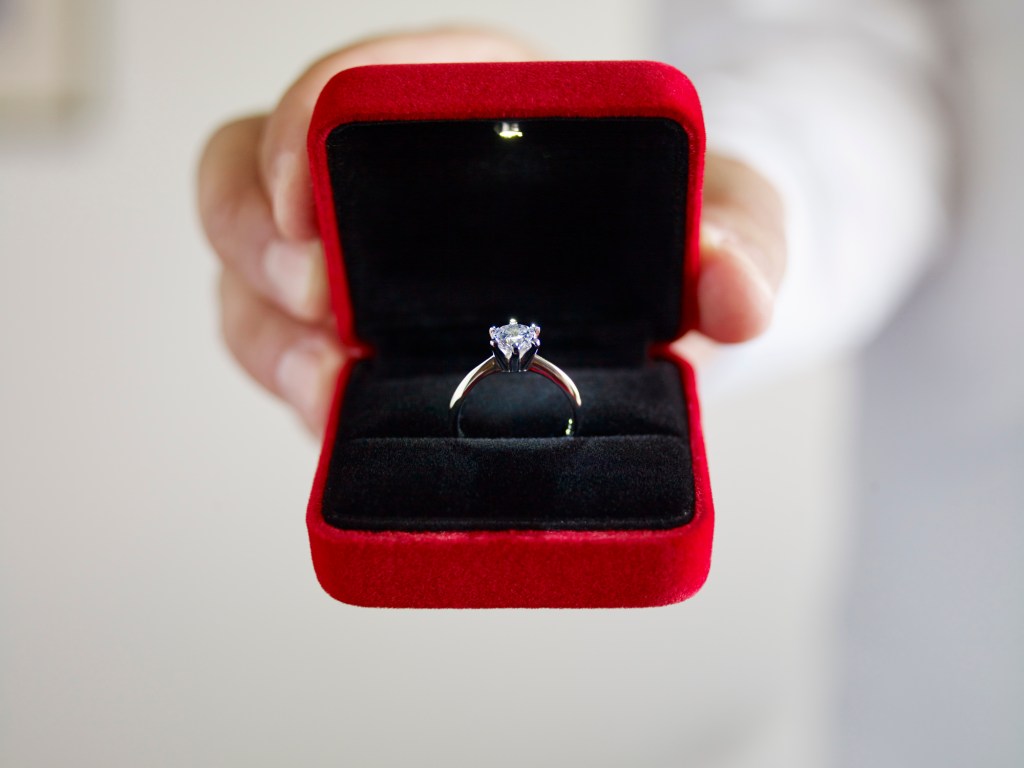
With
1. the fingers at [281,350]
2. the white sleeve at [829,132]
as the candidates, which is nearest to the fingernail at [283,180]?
the fingers at [281,350]

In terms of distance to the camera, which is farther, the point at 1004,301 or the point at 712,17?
the point at 712,17

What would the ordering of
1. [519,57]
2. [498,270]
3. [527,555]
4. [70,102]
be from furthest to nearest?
[70,102] → [519,57] → [498,270] → [527,555]

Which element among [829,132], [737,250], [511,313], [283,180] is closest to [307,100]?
[283,180]

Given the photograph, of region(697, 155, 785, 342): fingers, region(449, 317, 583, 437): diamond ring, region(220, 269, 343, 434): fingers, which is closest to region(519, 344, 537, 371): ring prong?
region(449, 317, 583, 437): diamond ring

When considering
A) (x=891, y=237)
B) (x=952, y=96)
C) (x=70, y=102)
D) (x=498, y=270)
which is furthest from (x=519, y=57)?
(x=70, y=102)

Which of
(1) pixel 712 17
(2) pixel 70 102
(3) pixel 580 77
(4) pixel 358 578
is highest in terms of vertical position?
(1) pixel 712 17

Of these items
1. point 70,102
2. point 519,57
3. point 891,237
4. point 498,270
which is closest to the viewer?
point 498,270

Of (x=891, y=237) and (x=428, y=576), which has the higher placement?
(x=891, y=237)

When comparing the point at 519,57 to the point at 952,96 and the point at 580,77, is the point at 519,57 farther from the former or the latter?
the point at 952,96
